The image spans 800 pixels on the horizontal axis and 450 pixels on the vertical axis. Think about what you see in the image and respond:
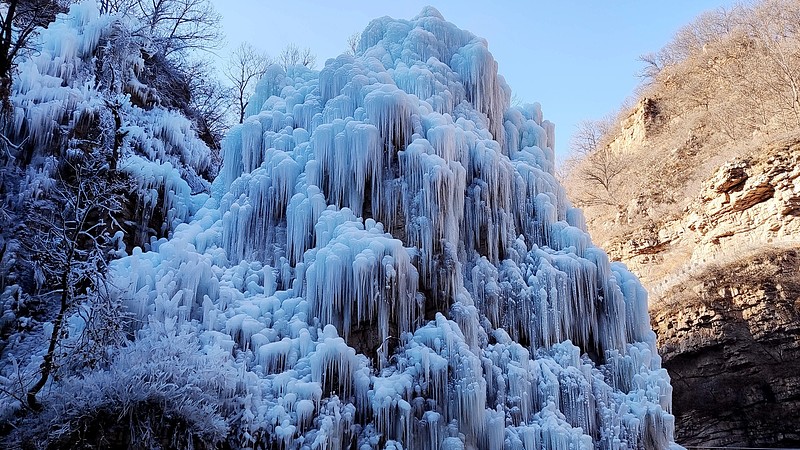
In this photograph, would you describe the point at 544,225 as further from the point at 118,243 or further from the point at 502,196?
the point at 118,243

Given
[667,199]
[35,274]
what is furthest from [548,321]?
[667,199]

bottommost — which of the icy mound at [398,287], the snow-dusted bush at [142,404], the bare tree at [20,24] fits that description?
the snow-dusted bush at [142,404]

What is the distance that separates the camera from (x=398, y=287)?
7.32m

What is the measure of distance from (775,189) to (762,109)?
8879mm

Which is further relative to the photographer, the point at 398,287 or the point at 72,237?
the point at 398,287

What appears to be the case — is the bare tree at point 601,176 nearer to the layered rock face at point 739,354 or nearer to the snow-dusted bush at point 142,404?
the layered rock face at point 739,354

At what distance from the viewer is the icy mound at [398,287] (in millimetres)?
6770

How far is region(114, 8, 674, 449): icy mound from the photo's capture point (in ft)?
22.2

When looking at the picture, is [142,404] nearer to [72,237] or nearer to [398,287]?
[72,237]

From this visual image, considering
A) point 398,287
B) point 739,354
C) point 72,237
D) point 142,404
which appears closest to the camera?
point 142,404

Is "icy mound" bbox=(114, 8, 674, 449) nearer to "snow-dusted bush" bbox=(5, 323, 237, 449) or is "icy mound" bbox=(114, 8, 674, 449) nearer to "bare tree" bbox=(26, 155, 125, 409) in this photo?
"snow-dusted bush" bbox=(5, 323, 237, 449)

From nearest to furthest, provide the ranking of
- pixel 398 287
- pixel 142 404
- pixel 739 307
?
pixel 142 404 < pixel 398 287 < pixel 739 307

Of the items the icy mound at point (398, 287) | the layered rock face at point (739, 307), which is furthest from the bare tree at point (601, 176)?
the icy mound at point (398, 287)

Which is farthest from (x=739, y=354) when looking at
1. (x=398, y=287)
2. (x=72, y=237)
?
(x=72, y=237)
